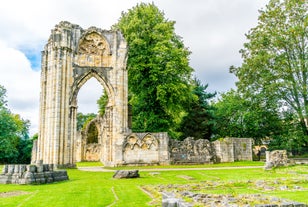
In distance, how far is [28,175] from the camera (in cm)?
1387

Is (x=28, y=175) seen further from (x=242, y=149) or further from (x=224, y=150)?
(x=242, y=149)

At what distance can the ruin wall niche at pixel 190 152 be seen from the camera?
27417mm

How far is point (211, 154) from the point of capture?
28828mm

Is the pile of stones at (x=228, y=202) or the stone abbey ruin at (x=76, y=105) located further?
the stone abbey ruin at (x=76, y=105)

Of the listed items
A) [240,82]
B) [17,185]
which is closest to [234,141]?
[240,82]

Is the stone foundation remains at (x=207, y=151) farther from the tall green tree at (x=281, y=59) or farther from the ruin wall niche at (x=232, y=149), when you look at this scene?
the tall green tree at (x=281, y=59)

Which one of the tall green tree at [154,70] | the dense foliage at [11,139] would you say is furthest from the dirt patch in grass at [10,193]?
the dense foliage at [11,139]

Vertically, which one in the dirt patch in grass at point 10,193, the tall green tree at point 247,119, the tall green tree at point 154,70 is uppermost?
the tall green tree at point 154,70

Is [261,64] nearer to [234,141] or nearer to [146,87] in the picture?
[234,141]

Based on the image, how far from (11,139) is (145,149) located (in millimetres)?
24469

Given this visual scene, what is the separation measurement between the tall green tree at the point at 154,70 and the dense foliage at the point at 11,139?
1851cm

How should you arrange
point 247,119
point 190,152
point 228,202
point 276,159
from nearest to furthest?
point 228,202
point 276,159
point 190,152
point 247,119

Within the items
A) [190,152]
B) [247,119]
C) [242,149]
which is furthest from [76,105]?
[247,119]

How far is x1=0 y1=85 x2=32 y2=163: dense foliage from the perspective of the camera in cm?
4066
